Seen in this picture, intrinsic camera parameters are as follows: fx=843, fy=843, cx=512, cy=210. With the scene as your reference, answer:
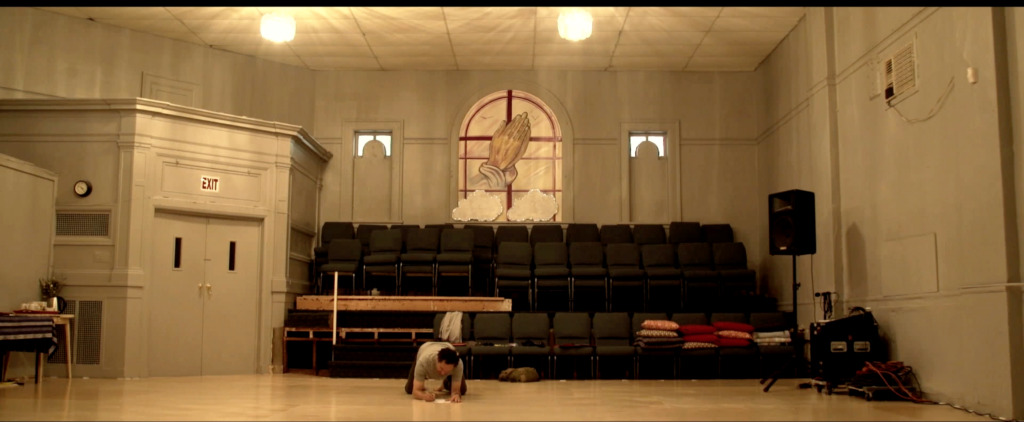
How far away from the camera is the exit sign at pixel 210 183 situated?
10688mm

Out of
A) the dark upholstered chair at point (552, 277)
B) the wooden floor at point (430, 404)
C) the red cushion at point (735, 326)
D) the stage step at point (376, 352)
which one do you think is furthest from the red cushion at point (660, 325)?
the stage step at point (376, 352)

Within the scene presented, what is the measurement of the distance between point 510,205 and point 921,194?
6666 mm

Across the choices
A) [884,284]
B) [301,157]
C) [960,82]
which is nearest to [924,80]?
[960,82]

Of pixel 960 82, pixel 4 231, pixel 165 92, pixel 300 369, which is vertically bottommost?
pixel 300 369

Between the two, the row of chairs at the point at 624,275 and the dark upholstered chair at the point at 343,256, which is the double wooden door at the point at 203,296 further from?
the row of chairs at the point at 624,275

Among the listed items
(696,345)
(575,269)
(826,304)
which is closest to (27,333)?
(575,269)

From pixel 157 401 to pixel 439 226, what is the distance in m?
6.12

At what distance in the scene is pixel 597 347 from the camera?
1009 cm

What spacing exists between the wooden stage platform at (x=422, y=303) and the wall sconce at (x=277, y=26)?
134 inches

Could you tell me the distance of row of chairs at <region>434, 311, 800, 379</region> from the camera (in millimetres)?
10039

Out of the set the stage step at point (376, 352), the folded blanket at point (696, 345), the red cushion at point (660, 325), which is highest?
the red cushion at point (660, 325)

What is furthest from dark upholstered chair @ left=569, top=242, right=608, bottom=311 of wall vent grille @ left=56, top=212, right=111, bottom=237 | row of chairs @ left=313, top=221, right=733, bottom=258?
wall vent grille @ left=56, top=212, right=111, bottom=237

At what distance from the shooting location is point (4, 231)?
9.05 metres

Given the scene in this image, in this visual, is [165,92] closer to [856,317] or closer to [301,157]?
[301,157]
